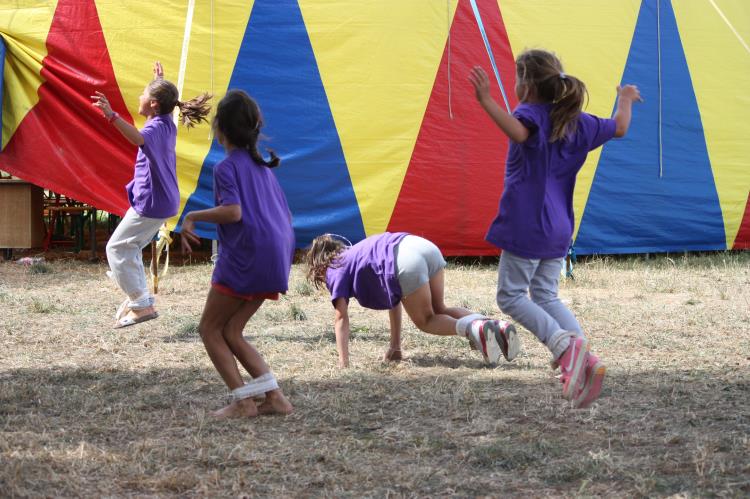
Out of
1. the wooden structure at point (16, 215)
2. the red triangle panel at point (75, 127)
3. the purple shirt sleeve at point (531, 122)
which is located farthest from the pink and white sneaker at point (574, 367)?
the wooden structure at point (16, 215)

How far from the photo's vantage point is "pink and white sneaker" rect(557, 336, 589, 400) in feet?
11.1

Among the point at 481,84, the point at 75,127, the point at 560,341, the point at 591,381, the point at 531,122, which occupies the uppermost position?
the point at 481,84

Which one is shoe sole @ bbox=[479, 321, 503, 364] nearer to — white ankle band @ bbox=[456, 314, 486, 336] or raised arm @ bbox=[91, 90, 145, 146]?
white ankle band @ bbox=[456, 314, 486, 336]

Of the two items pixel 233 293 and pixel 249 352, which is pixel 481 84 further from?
pixel 249 352

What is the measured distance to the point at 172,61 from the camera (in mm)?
7926

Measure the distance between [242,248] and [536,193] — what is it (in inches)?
43.1

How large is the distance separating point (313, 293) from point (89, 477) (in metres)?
4.26

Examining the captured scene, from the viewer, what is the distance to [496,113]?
340cm

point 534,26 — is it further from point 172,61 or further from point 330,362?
point 330,362

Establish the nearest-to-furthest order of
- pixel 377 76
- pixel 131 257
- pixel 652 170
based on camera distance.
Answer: pixel 131 257
pixel 377 76
pixel 652 170

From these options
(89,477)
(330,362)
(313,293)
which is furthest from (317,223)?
(89,477)

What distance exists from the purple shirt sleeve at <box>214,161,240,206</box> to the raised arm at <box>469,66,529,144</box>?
91 centimetres

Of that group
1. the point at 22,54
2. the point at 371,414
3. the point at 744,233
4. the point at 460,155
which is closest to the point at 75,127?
the point at 22,54

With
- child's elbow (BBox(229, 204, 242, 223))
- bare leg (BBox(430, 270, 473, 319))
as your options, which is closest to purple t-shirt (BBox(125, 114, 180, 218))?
bare leg (BBox(430, 270, 473, 319))
